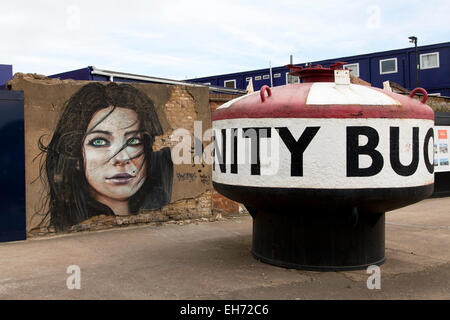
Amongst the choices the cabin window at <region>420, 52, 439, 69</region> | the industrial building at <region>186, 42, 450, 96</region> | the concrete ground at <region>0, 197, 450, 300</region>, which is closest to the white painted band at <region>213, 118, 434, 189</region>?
the concrete ground at <region>0, 197, 450, 300</region>

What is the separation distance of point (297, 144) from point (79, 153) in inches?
189

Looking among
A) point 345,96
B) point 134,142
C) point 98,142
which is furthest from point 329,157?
point 98,142

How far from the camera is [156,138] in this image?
31.3 feet

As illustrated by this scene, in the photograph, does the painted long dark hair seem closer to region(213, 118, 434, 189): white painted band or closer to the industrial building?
region(213, 118, 434, 189): white painted band

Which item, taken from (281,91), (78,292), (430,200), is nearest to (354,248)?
(281,91)

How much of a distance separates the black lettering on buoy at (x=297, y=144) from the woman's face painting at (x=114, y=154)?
14.4ft

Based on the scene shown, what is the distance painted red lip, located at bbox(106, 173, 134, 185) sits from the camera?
Result: 908 cm

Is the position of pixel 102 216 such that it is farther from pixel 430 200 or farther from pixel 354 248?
pixel 430 200

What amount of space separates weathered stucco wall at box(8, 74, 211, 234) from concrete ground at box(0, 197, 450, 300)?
0.41 metres

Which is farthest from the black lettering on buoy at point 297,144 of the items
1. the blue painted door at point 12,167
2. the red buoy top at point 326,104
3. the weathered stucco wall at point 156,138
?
the blue painted door at point 12,167

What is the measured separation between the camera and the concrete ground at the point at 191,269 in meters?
5.23
